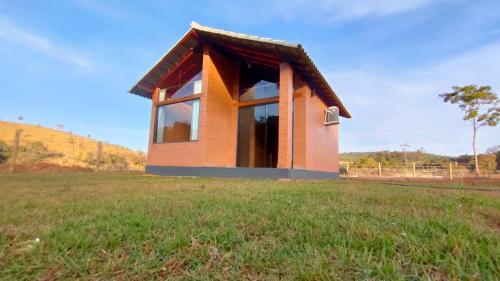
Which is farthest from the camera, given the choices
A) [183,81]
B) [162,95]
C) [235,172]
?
[162,95]

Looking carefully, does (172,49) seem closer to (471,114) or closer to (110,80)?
(110,80)

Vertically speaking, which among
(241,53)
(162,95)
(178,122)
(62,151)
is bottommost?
(62,151)

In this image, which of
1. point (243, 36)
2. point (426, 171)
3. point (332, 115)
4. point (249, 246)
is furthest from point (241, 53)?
point (426, 171)

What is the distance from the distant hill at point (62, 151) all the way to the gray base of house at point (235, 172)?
340 inches

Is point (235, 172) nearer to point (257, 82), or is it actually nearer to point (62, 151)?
point (257, 82)

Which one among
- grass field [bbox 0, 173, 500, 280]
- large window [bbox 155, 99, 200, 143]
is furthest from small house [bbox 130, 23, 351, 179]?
grass field [bbox 0, 173, 500, 280]

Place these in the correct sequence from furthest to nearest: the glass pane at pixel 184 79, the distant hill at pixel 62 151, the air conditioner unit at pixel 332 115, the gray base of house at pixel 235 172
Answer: the distant hill at pixel 62 151, the air conditioner unit at pixel 332 115, the glass pane at pixel 184 79, the gray base of house at pixel 235 172

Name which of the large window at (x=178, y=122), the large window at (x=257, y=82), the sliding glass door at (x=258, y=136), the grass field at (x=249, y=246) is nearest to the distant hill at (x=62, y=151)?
the large window at (x=178, y=122)

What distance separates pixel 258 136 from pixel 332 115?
16.4ft

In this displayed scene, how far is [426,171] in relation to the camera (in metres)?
23.7

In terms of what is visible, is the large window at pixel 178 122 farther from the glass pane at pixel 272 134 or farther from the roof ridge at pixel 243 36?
the glass pane at pixel 272 134

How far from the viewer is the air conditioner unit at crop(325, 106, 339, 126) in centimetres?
1361

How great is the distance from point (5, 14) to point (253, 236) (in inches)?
558

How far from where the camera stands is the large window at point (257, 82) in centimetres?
1148
